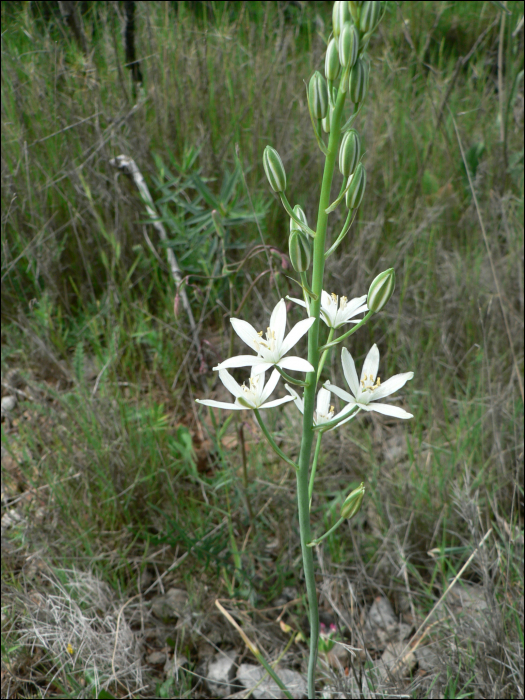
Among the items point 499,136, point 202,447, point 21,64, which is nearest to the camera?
point 202,447

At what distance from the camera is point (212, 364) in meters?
2.69

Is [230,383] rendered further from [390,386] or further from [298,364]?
[390,386]

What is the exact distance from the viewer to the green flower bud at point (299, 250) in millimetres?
1097

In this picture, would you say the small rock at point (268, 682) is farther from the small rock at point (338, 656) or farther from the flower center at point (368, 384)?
the flower center at point (368, 384)

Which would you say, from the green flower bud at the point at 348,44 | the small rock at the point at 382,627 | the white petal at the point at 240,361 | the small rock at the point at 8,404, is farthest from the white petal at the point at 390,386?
the small rock at the point at 8,404

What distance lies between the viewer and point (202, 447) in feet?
8.39

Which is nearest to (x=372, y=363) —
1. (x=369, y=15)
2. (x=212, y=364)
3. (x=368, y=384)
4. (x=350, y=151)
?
(x=368, y=384)

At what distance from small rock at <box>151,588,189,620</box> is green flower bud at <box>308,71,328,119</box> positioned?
5.37 feet

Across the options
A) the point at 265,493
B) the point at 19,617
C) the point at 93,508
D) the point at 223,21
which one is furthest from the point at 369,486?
the point at 223,21

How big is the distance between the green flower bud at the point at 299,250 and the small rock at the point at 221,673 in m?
1.39

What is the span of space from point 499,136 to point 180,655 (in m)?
3.44

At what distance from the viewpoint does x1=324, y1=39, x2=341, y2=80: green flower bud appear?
1037 mm

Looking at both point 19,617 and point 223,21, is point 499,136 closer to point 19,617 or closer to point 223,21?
point 223,21

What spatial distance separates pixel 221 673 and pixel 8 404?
1479mm
